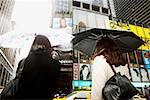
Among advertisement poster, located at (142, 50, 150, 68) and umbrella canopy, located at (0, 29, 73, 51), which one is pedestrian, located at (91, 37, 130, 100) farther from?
advertisement poster, located at (142, 50, 150, 68)

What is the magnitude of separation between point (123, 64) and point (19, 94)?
1007 millimetres

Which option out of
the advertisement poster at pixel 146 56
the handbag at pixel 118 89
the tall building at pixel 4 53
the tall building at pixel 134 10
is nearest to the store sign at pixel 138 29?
the advertisement poster at pixel 146 56

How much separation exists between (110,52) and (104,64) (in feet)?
0.63

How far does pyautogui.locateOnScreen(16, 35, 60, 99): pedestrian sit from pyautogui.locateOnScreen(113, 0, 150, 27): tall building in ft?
179

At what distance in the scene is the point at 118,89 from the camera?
5.39 ft

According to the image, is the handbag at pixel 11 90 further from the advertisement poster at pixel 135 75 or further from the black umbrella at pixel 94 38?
the advertisement poster at pixel 135 75

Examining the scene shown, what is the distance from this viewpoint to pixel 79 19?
1484 centimetres

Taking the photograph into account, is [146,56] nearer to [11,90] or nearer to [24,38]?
[24,38]

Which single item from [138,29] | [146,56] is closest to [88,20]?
[138,29]

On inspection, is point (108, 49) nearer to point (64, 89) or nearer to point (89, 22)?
point (64, 89)

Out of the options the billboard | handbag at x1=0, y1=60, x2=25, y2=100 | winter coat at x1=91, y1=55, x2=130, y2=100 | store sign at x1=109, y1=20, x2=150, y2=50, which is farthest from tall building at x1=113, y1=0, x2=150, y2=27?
handbag at x1=0, y1=60, x2=25, y2=100

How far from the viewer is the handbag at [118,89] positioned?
163cm

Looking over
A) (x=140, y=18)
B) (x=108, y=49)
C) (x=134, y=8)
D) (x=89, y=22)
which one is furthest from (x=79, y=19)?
(x=134, y=8)

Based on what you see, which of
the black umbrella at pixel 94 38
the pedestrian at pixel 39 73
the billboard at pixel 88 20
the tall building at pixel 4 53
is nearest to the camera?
Answer: the pedestrian at pixel 39 73
